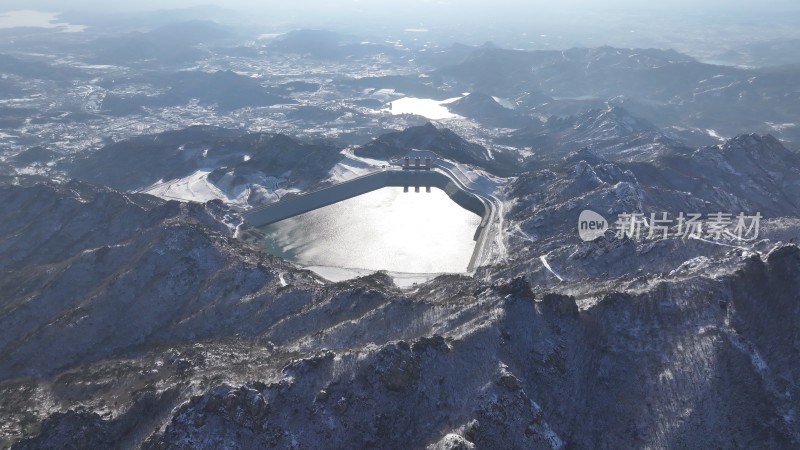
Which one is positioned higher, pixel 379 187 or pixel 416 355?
pixel 416 355

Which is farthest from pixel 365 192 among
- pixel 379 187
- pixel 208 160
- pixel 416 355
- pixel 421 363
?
pixel 421 363

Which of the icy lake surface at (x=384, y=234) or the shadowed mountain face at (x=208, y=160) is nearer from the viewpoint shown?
the icy lake surface at (x=384, y=234)

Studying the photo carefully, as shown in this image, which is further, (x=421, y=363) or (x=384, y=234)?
(x=384, y=234)

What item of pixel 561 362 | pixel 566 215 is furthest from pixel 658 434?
pixel 566 215

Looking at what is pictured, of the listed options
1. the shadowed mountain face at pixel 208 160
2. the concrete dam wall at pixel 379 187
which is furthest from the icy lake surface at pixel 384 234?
the shadowed mountain face at pixel 208 160

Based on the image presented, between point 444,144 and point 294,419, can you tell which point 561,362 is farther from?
point 444,144

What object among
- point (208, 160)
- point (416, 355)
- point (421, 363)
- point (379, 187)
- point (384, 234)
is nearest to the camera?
point (421, 363)

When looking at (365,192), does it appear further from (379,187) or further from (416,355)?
(416,355)

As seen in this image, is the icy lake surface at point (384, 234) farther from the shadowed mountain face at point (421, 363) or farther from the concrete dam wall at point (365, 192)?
the shadowed mountain face at point (421, 363)

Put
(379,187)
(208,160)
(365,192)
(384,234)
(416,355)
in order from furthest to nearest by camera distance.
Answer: (208,160), (379,187), (365,192), (384,234), (416,355)
